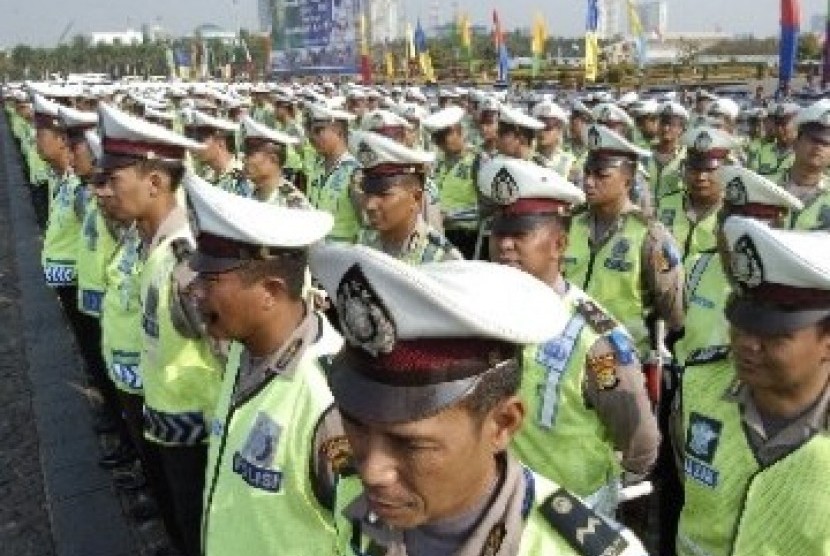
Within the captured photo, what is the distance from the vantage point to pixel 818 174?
261 inches

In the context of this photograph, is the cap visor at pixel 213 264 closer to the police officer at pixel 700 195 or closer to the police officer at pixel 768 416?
the police officer at pixel 768 416

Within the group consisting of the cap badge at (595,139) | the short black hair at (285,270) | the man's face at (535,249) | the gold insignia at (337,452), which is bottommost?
the gold insignia at (337,452)

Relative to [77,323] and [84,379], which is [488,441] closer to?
[77,323]

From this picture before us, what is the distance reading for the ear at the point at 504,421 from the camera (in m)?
1.70

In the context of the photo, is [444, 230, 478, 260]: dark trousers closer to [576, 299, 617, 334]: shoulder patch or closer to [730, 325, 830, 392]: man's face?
[576, 299, 617, 334]: shoulder patch

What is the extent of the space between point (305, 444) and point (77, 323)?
4.90m

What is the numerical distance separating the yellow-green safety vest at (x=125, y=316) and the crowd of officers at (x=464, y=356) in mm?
14

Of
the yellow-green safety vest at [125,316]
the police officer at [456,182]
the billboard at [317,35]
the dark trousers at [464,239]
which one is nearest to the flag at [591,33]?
the billboard at [317,35]

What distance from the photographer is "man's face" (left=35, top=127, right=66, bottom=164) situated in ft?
26.7

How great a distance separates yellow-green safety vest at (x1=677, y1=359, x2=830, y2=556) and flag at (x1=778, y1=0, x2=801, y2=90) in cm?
1404

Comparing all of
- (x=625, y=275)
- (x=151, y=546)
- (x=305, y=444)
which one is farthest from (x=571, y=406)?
(x=151, y=546)

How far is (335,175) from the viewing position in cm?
842

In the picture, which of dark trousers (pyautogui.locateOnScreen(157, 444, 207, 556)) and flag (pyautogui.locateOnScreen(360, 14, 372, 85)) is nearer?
dark trousers (pyautogui.locateOnScreen(157, 444, 207, 556))

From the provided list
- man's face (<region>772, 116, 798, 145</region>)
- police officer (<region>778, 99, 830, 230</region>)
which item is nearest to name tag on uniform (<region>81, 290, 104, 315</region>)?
police officer (<region>778, 99, 830, 230</region>)
